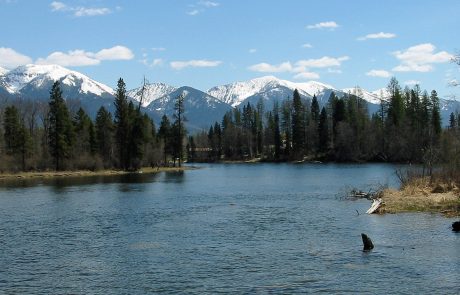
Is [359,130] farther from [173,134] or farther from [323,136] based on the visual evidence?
[173,134]

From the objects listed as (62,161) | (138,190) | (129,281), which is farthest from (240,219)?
(62,161)

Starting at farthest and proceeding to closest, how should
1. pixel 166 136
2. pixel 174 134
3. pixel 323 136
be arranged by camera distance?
pixel 323 136 < pixel 166 136 < pixel 174 134

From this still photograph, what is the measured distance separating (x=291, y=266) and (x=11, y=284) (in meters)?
12.7

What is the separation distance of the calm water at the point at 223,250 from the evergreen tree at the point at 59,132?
66.2 m

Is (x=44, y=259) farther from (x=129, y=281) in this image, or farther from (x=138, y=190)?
(x=138, y=190)

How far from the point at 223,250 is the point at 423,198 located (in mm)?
24912

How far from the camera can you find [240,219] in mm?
41281

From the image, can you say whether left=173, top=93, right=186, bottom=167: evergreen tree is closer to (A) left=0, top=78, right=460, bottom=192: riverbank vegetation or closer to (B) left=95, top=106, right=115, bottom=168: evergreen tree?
(A) left=0, top=78, right=460, bottom=192: riverbank vegetation

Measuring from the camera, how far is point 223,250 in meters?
28.8

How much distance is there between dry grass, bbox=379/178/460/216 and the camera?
42.0 metres

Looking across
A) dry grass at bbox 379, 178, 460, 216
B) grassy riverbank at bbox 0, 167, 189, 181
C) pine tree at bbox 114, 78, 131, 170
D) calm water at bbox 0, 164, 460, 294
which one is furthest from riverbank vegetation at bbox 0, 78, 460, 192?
calm water at bbox 0, 164, 460, 294

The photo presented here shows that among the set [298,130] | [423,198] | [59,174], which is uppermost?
[298,130]

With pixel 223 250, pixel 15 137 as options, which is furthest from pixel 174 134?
pixel 223 250

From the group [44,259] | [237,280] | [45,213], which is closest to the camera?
[237,280]
